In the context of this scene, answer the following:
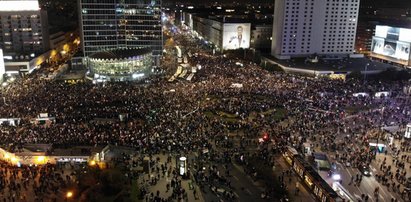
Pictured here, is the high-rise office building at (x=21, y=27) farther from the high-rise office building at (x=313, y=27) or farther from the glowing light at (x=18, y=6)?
the high-rise office building at (x=313, y=27)

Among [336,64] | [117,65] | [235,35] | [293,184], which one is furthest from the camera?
[235,35]

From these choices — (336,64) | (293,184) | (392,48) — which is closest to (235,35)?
(336,64)

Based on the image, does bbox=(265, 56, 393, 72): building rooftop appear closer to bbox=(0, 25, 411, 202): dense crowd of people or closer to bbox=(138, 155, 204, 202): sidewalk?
bbox=(0, 25, 411, 202): dense crowd of people

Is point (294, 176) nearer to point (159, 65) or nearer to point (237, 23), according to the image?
point (159, 65)

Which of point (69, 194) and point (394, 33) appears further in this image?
point (394, 33)

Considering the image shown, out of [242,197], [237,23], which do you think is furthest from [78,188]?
[237,23]

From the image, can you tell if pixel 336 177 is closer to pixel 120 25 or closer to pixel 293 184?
pixel 293 184

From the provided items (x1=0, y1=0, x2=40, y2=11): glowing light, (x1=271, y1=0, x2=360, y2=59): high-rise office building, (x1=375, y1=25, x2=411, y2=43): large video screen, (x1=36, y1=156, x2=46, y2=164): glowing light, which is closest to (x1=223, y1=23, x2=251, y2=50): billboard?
(x1=271, y1=0, x2=360, y2=59): high-rise office building
